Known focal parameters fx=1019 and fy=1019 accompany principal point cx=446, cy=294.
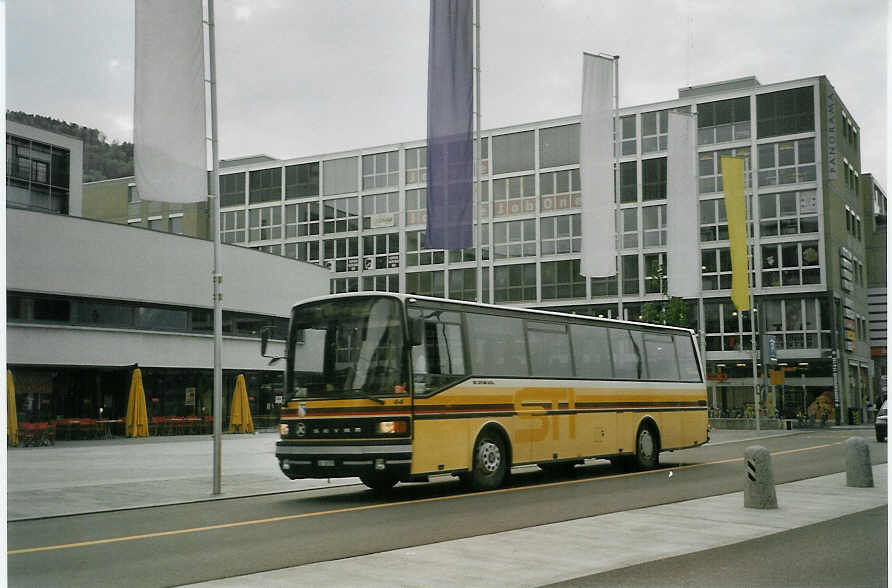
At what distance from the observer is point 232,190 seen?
4400cm

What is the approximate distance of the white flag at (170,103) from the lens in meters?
16.5

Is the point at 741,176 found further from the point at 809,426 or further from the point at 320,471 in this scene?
the point at 320,471

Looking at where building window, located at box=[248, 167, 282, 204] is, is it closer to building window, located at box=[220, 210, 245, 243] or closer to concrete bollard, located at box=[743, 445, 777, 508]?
building window, located at box=[220, 210, 245, 243]

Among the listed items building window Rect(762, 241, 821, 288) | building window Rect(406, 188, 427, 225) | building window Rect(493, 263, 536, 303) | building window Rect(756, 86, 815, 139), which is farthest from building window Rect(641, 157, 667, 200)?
building window Rect(406, 188, 427, 225)

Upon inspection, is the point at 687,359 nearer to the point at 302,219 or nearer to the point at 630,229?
the point at 302,219

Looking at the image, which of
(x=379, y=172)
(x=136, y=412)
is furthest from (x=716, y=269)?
(x=136, y=412)

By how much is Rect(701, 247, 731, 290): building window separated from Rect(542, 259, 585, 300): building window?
7.54m

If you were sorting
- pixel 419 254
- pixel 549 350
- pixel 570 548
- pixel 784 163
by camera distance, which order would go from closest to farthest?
pixel 570 548, pixel 549 350, pixel 419 254, pixel 784 163

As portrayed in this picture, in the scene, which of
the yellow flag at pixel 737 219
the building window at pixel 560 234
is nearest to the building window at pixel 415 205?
the yellow flag at pixel 737 219

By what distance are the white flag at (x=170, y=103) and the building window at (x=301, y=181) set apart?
16352mm

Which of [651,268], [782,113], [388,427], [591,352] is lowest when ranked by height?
[388,427]

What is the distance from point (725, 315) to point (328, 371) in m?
48.1

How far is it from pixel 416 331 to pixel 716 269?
159ft

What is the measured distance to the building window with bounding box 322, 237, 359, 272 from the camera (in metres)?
45.4
